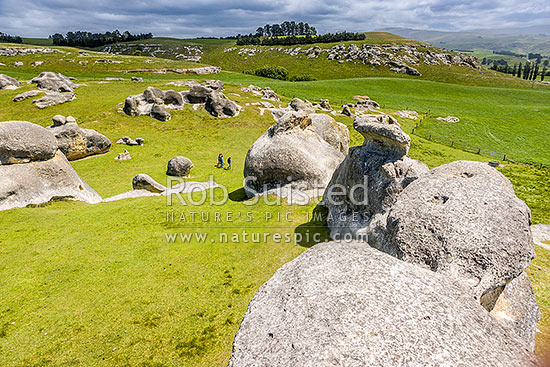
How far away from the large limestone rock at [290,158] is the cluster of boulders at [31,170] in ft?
55.2

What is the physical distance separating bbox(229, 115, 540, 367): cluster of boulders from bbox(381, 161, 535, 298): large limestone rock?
36 millimetres

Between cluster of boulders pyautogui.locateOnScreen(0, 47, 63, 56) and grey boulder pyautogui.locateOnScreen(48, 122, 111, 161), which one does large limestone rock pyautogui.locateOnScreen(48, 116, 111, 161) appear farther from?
cluster of boulders pyautogui.locateOnScreen(0, 47, 63, 56)

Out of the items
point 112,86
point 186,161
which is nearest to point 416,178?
point 186,161

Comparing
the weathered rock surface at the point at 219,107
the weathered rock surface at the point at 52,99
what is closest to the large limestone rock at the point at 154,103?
the weathered rock surface at the point at 219,107

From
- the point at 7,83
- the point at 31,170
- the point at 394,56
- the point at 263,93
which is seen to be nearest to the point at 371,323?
the point at 31,170

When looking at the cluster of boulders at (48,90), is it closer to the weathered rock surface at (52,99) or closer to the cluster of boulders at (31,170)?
the weathered rock surface at (52,99)

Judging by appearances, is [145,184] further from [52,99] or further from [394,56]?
[394,56]

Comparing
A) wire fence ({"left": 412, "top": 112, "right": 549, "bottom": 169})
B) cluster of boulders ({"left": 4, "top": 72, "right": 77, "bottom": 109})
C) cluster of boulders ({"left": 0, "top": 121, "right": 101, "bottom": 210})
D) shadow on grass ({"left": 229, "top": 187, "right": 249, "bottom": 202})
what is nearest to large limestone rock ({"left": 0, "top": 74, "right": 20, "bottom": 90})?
cluster of boulders ({"left": 4, "top": 72, "right": 77, "bottom": 109})

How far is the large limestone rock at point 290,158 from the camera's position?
26.3m

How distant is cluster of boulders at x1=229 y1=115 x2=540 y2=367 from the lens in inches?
237

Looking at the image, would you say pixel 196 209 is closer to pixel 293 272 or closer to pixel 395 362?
pixel 293 272

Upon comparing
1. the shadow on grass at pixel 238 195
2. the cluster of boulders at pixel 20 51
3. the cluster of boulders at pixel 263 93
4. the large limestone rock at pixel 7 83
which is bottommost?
the shadow on grass at pixel 238 195

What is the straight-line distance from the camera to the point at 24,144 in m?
23.7

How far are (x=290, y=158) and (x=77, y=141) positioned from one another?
3273 centimetres
